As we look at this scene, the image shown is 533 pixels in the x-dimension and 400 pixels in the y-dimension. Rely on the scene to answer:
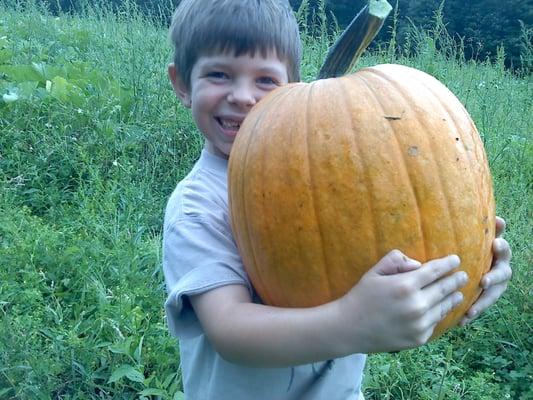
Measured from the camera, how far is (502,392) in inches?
99.8

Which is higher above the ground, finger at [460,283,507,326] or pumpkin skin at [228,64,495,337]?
pumpkin skin at [228,64,495,337]

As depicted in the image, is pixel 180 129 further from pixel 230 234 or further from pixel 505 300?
pixel 230 234

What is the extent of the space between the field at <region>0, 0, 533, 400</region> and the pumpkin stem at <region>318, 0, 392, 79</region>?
4.14 ft

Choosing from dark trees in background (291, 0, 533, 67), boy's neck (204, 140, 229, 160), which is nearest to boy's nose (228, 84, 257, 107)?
boy's neck (204, 140, 229, 160)

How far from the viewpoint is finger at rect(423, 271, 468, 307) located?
1.04 meters

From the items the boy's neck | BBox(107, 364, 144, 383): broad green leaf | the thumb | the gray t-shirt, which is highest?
the thumb

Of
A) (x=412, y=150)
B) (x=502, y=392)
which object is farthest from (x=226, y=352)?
(x=502, y=392)

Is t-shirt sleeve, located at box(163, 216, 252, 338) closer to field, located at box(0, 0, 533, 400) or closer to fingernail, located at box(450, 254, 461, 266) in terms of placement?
fingernail, located at box(450, 254, 461, 266)

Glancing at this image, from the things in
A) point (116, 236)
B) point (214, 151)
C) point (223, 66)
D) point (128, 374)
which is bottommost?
point (116, 236)

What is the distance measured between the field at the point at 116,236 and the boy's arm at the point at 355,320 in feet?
3.51

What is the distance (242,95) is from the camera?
1478mm

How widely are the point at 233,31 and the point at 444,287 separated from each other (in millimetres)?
773

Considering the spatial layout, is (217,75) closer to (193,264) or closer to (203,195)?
(203,195)

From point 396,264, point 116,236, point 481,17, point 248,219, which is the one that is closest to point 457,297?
point 396,264
